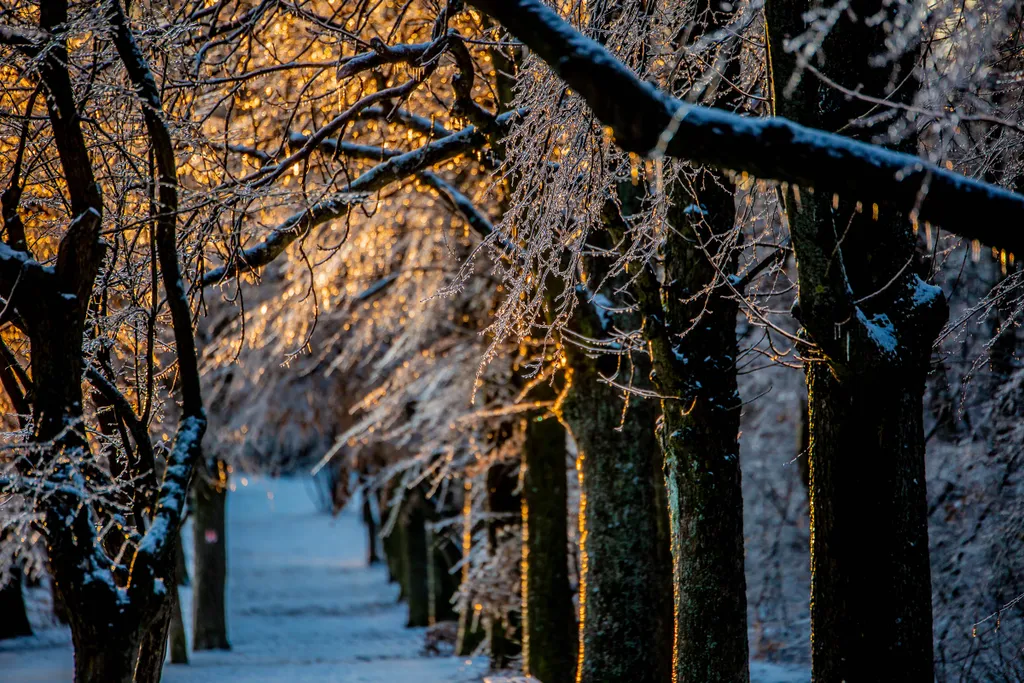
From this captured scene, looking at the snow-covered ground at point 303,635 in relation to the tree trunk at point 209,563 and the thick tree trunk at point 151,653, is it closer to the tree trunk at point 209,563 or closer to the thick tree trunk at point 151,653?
the tree trunk at point 209,563

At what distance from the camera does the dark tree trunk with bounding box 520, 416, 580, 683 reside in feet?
31.9

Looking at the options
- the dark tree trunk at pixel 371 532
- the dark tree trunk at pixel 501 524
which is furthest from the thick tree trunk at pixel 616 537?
the dark tree trunk at pixel 371 532

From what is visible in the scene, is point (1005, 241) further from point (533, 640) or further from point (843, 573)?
point (533, 640)

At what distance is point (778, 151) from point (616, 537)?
4875mm

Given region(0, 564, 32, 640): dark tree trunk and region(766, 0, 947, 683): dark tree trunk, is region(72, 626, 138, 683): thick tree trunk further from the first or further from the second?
region(0, 564, 32, 640): dark tree trunk

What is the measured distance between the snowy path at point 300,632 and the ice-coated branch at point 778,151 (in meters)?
9.84

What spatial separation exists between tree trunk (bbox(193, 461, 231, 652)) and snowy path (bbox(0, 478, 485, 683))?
1.29 feet

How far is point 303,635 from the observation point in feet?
67.5

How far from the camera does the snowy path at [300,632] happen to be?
1298cm

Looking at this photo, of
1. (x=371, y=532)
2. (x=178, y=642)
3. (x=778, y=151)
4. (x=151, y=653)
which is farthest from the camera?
(x=371, y=532)

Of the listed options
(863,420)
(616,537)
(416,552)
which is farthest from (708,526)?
(416,552)

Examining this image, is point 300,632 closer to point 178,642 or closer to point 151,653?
point 178,642

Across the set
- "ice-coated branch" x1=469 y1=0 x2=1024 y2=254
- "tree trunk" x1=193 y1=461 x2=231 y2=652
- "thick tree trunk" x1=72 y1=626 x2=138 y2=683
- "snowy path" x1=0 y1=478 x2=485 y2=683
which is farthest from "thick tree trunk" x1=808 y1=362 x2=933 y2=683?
"tree trunk" x1=193 y1=461 x2=231 y2=652

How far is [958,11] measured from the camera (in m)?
5.87
